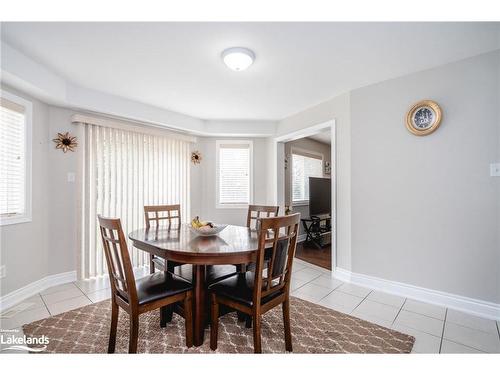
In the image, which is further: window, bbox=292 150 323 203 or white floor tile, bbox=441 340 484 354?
window, bbox=292 150 323 203

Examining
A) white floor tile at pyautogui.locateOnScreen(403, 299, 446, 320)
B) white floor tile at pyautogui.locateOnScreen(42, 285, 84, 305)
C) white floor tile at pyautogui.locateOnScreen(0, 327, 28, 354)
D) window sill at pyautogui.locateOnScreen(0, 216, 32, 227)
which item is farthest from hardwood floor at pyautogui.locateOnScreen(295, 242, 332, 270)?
window sill at pyautogui.locateOnScreen(0, 216, 32, 227)

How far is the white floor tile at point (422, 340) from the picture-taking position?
179 cm

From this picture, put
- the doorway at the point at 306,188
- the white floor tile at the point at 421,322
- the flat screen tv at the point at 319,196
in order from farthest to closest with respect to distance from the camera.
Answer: the flat screen tv at the point at 319,196, the doorway at the point at 306,188, the white floor tile at the point at 421,322

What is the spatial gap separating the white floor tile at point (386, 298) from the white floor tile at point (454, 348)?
2.03ft

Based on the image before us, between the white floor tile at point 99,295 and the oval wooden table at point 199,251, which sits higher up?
the oval wooden table at point 199,251

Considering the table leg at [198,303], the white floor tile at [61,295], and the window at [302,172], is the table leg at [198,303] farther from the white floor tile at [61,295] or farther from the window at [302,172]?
the window at [302,172]

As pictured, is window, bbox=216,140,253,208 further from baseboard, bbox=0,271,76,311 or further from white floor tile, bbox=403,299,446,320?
white floor tile, bbox=403,299,446,320

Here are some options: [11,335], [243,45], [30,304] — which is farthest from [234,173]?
[11,335]

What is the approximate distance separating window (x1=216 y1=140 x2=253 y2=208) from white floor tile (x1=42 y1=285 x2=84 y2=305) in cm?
254

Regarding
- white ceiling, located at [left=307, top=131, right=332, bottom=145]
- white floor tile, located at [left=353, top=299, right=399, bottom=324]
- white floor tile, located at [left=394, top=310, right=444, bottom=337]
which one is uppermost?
white ceiling, located at [left=307, top=131, right=332, bottom=145]

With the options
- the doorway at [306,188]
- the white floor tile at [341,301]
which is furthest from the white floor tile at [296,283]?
the doorway at [306,188]

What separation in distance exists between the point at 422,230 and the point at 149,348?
2.80 meters

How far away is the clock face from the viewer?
2.52 m
